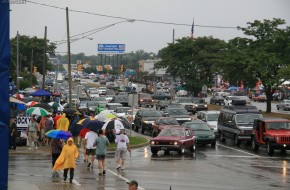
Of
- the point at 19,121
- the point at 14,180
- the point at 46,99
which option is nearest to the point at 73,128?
the point at 19,121

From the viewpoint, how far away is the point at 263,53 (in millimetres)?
62469

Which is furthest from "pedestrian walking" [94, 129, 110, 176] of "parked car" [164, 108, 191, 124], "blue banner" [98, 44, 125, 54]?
"blue banner" [98, 44, 125, 54]

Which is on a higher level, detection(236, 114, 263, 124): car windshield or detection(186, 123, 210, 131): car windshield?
detection(236, 114, 263, 124): car windshield

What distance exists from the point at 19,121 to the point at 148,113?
15.1 metres

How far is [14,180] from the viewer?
784 inches

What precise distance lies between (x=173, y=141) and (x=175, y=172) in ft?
22.3

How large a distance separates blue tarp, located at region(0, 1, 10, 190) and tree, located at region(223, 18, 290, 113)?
54283 millimetres

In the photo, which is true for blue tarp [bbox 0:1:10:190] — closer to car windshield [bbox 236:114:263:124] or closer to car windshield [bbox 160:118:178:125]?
car windshield [bbox 236:114:263:124]

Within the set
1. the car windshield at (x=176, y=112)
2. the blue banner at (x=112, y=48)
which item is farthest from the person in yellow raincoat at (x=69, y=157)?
the blue banner at (x=112, y=48)

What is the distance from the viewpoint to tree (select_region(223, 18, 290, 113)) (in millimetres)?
62656

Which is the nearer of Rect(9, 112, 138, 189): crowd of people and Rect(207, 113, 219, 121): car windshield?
Rect(9, 112, 138, 189): crowd of people

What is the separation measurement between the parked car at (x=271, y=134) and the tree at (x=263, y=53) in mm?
27944

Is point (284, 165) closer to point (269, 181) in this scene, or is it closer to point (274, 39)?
point (269, 181)

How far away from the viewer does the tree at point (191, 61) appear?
89.9 meters
